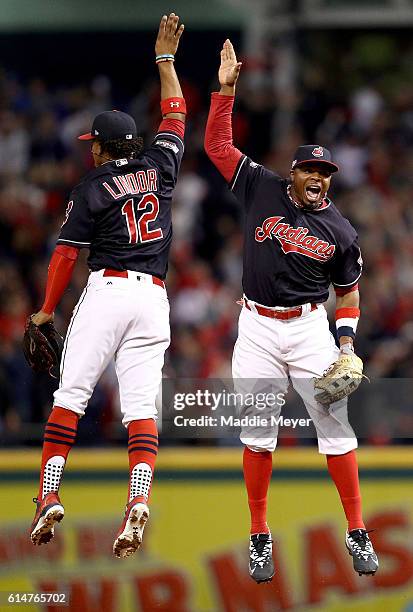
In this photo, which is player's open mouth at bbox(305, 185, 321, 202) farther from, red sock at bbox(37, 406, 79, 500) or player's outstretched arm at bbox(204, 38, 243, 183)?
red sock at bbox(37, 406, 79, 500)

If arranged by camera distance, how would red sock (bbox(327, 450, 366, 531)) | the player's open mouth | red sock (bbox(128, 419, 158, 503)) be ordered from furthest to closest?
1. red sock (bbox(327, 450, 366, 531))
2. the player's open mouth
3. red sock (bbox(128, 419, 158, 503))

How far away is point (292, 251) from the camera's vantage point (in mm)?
7242

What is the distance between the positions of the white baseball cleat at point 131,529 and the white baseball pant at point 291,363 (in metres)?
0.92

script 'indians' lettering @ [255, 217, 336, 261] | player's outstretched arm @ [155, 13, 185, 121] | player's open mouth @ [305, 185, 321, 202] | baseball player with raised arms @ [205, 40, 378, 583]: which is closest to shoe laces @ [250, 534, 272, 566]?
baseball player with raised arms @ [205, 40, 378, 583]

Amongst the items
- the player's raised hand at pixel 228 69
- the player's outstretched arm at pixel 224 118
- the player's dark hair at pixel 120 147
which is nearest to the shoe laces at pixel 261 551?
the player's outstretched arm at pixel 224 118

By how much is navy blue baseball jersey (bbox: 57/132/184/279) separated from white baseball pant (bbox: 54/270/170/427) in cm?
11

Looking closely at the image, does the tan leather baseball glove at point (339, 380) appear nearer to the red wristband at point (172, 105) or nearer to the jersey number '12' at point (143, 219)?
the jersey number '12' at point (143, 219)

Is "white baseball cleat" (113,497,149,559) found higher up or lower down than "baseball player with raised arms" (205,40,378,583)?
lower down

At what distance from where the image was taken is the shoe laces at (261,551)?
7453 millimetres

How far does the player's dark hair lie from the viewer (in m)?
7.20

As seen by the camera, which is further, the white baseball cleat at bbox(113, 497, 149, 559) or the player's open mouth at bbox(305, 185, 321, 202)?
the player's open mouth at bbox(305, 185, 321, 202)

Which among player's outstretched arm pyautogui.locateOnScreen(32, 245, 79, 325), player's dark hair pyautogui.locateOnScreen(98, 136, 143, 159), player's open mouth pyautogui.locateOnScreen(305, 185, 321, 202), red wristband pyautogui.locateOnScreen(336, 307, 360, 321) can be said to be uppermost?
player's dark hair pyautogui.locateOnScreen(98, 136, 143, 159)

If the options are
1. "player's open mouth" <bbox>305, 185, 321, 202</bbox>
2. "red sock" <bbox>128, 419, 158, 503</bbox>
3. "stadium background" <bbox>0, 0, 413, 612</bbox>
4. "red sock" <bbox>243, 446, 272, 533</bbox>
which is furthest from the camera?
"stadium background" <bbox>0, 0, 413, 612</bbox>

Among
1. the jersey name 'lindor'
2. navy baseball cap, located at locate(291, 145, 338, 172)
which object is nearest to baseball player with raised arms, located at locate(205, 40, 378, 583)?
navy baseball cap, located at locate(291, 145, 338, 172)
